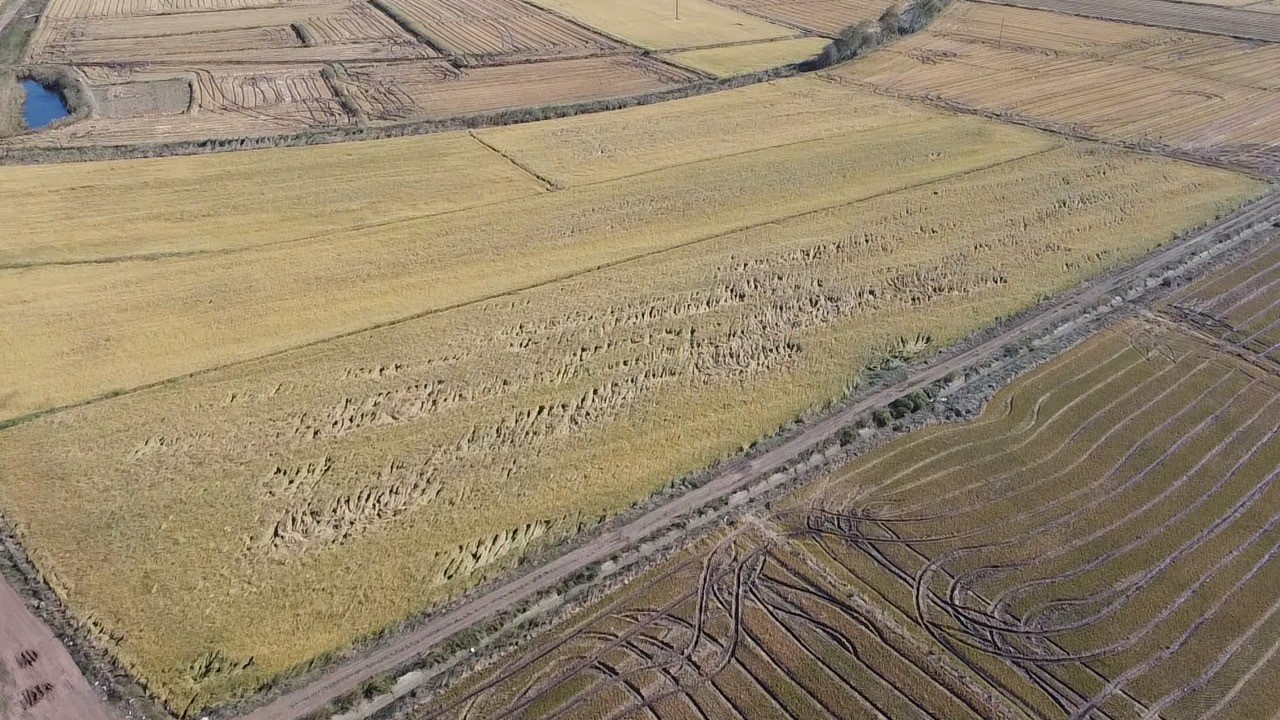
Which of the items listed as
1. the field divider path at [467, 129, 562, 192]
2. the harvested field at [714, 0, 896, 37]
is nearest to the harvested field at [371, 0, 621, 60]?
the field divider path at [467, 129, 562, 192]

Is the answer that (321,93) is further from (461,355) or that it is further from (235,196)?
(461,355)

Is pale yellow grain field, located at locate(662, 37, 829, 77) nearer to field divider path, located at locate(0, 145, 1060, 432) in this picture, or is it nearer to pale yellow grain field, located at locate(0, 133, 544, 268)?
field divider path, located at locate(0, 145, 1060, 432)

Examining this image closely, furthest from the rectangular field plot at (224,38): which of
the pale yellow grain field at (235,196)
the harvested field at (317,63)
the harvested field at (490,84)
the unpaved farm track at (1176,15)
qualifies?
the unpaved farm track at (1176,15)

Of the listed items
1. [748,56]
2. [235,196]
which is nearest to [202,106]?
[235,196]

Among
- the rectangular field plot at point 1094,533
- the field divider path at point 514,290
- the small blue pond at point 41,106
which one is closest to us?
the rectangular field plot at point 1094,533

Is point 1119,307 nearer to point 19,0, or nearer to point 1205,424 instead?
point 1205,424

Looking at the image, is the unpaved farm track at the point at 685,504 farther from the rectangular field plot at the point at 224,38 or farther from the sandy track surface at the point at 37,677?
the rectangular field plot at the point at 224,38

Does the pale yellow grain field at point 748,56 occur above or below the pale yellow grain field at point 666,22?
below
